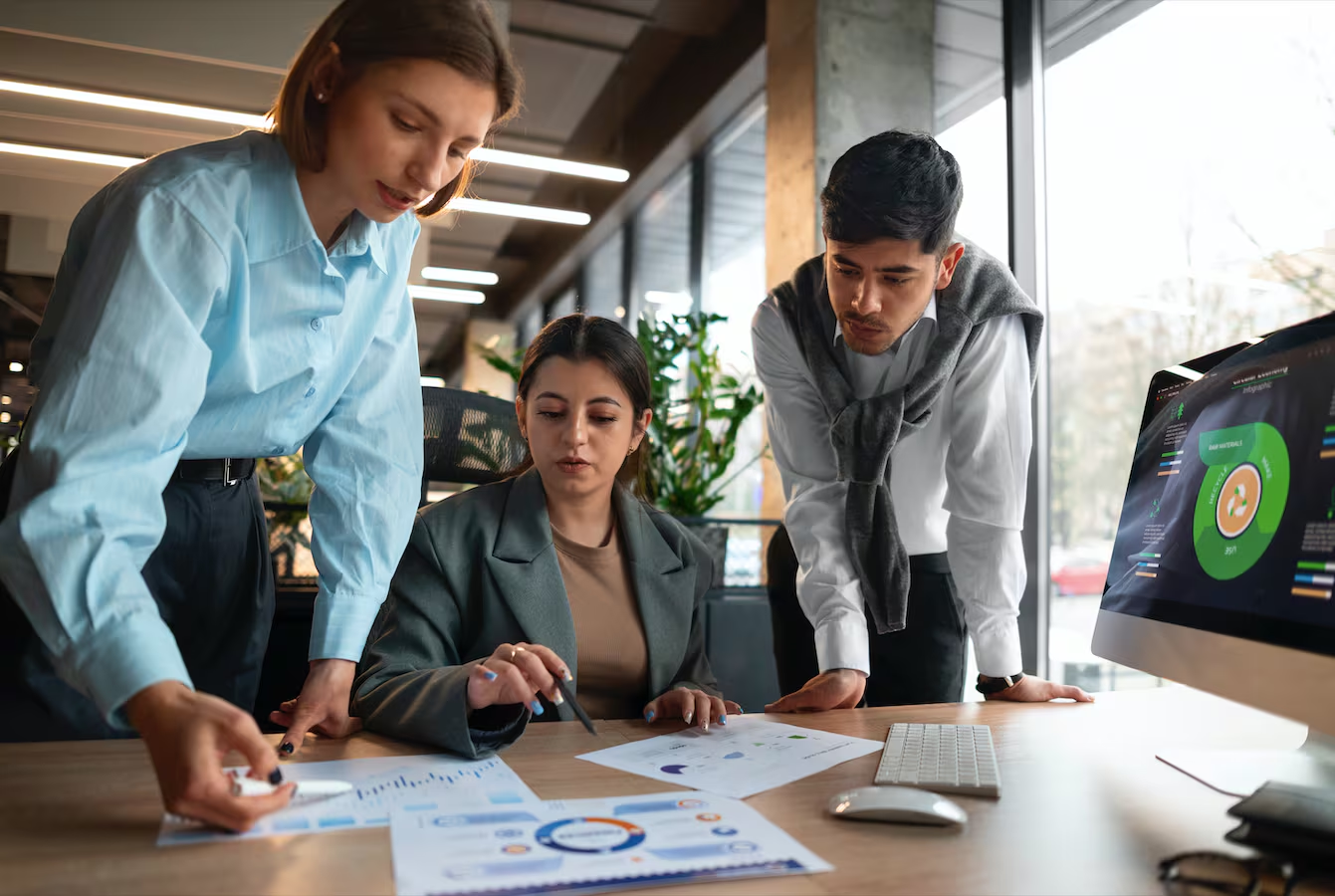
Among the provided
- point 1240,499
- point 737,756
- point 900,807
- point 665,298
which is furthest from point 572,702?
point 665,298

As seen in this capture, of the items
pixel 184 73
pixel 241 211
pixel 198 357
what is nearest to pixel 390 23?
pixel 241 211

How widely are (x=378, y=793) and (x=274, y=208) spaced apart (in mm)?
547

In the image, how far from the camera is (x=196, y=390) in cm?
80

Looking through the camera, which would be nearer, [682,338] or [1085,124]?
[1085,124]

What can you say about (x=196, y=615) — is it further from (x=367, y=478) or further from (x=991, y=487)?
(x=991, y=487)

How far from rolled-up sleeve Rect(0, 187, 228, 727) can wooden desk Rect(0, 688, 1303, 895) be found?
10 centimetres

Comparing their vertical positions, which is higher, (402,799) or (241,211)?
(241,211)

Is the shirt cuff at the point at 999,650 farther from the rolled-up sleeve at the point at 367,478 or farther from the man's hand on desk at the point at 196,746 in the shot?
the man's hand on desk at the point at 196,746

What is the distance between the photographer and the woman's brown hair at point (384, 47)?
875 mm

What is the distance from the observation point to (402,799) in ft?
2.55

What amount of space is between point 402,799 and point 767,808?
295 millimetres

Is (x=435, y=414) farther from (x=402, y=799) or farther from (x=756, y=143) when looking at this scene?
(x=756, y=143)

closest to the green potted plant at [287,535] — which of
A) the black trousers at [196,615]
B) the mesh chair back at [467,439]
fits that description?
the mesh chair back at [467,439]

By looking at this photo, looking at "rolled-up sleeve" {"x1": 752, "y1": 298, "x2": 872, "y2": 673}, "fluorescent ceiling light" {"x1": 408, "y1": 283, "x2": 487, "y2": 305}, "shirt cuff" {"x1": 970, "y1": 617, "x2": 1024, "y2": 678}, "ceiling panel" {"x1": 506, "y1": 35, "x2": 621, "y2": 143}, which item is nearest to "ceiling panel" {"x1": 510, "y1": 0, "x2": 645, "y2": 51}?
"ceiling panel" {"x1": 506, "y1": 35, "x2": 621, "y2": 143}
